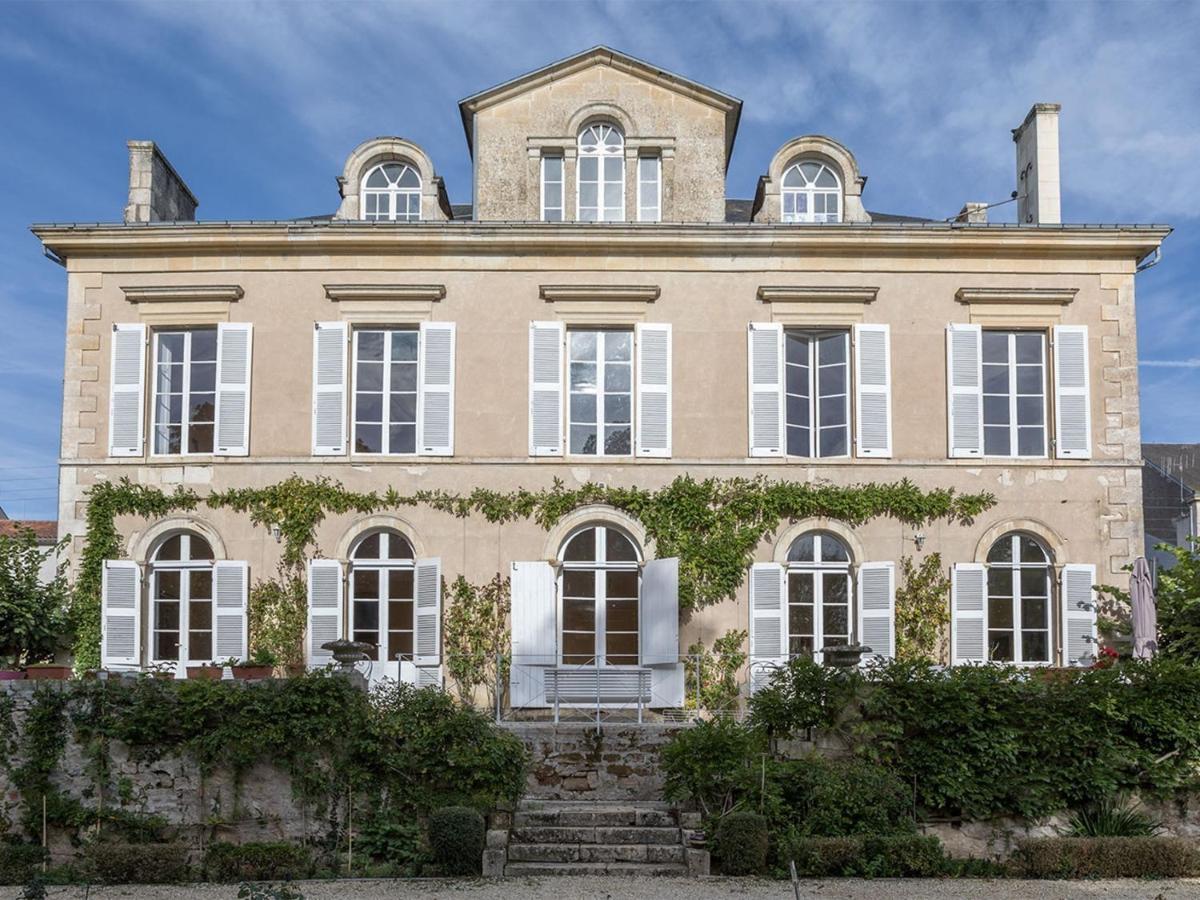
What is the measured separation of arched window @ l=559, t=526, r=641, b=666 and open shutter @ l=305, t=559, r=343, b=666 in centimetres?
254

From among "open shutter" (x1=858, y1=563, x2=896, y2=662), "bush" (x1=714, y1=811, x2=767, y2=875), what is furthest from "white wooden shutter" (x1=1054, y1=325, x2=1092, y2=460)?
"bush" (x1=714, y1=811, x2=767, y2=875)

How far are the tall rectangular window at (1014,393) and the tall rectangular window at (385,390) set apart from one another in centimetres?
682

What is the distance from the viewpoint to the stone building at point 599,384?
48.2 feet

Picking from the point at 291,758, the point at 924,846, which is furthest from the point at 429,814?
the point at 924,846

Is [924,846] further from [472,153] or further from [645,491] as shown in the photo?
[472,153]

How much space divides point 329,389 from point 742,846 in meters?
7.63

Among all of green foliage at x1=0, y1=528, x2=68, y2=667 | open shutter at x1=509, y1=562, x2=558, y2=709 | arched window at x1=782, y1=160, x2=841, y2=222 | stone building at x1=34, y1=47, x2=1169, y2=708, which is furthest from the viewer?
arched window at x1=782, y1=160, x2=841, y2=222

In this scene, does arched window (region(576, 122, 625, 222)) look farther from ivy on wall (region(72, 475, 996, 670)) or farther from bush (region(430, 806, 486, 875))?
bush (region(430, 806, 486, 875))

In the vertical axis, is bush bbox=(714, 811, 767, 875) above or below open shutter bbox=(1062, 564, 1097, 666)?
below

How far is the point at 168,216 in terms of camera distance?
54.2ft

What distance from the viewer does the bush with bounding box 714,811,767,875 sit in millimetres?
9906

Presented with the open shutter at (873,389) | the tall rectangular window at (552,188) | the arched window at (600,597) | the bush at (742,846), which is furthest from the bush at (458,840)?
the tall rectangular window at (552,188)

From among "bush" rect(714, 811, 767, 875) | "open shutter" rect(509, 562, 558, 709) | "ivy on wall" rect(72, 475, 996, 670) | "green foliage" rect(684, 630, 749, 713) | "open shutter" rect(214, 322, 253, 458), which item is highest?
"open shutter" rect(214, 322, 253, 458)

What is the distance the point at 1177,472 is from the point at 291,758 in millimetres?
30128
